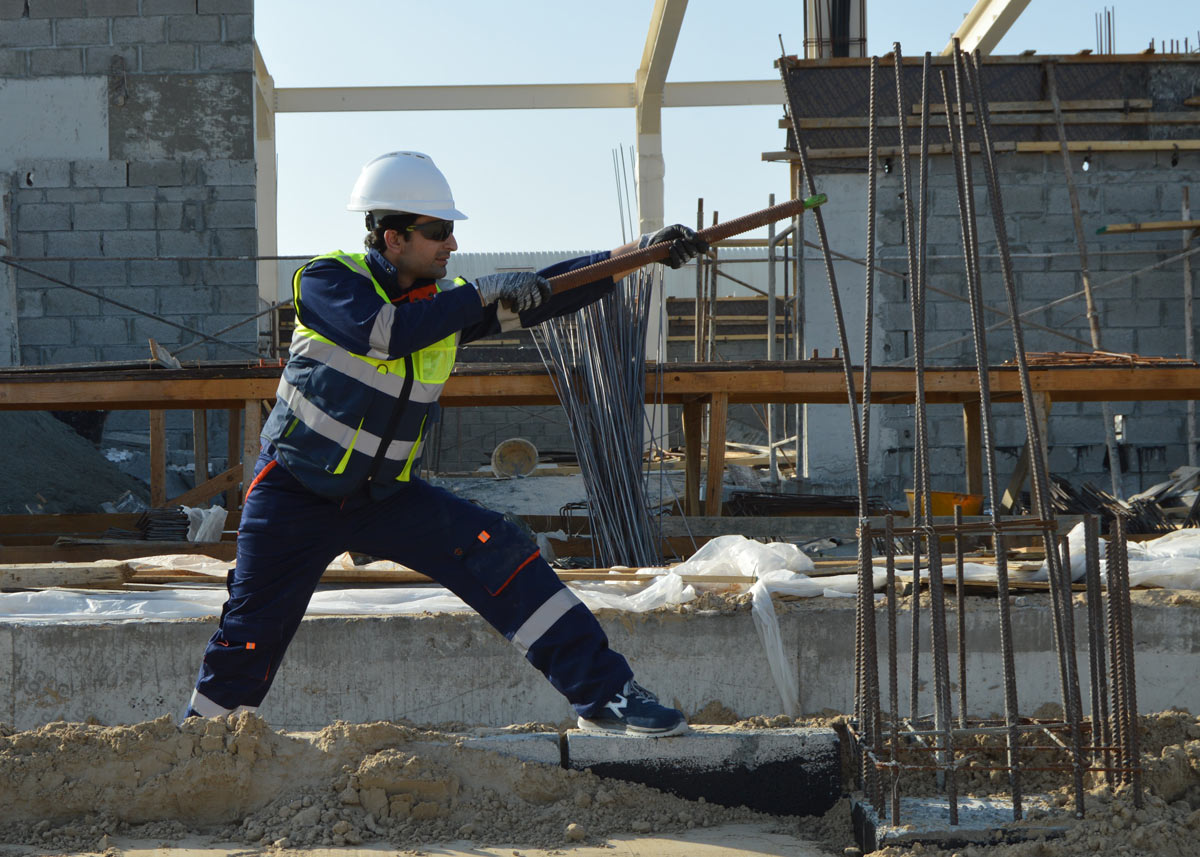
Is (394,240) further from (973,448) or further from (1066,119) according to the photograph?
(1066,119)

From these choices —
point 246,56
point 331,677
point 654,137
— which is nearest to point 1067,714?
point 331,677

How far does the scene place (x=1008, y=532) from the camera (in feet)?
9.86

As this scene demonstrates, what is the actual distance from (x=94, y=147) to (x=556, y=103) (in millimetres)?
6610

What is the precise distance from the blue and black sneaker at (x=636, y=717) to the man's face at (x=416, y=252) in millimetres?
1335

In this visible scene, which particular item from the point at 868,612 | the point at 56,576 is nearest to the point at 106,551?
the point at 56,576

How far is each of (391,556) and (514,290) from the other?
0.85m

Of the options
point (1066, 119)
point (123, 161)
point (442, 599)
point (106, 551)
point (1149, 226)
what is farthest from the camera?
point (123, 161)

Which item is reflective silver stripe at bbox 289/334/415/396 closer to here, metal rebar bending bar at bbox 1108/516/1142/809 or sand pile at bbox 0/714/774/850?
sand pile at bbox 0/714/774/850

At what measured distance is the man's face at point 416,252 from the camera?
3.54 metres

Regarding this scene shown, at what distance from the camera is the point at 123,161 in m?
11.8

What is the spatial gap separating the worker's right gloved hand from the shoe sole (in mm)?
1201

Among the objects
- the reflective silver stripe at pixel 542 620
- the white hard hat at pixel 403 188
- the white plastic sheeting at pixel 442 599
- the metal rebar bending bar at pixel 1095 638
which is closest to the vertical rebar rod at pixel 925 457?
the metal rebar bending bar at pixel 1095 638

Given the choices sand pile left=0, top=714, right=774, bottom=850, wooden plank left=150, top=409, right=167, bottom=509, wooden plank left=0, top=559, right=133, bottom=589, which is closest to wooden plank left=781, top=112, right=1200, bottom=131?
wooden plank left=150, top=409, right=167, bottom=509

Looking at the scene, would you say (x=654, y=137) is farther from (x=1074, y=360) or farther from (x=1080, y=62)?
(x=1074, y=360)
